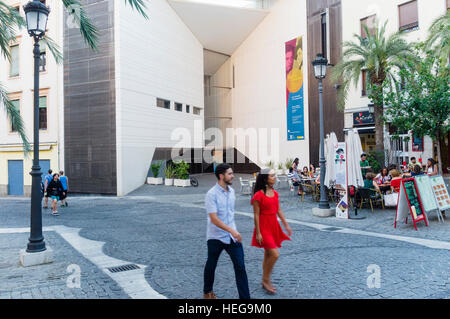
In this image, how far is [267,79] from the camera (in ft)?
91.5

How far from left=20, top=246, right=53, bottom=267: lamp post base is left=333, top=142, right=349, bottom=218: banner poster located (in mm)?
7555

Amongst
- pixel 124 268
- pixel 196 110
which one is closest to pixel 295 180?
pixel 124 268

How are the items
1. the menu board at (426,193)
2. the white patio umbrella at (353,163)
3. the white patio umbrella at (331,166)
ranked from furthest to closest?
the white patio umbrella at (331,166) < the white patio umbrella at (353,163) < the menu board at (426,193)

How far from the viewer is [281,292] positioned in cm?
451

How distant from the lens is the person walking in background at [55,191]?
12.7 meters

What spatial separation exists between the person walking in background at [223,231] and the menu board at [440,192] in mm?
7361

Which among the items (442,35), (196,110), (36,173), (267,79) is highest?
(267,79)

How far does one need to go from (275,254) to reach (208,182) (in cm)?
2007

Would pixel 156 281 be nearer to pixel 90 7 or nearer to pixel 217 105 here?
pixel 90 7

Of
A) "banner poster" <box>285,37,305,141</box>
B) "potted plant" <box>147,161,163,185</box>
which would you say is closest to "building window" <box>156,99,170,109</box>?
"potted plant" <box>147,161,163,185</box>

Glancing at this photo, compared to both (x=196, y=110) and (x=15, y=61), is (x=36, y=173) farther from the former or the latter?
(x=15, y=61)

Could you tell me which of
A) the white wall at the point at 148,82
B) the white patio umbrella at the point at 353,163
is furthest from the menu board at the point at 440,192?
the white wall at the point at 148,82

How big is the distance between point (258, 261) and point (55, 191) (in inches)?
375

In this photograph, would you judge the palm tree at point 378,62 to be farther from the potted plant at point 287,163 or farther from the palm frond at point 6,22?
the palm frond at point 6,22
